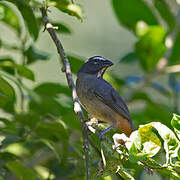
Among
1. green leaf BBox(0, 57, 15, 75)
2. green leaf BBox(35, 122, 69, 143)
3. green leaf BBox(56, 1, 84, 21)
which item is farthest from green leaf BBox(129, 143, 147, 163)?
green leaf BBox(0, 57, 15, 75)

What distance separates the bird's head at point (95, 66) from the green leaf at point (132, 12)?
47cm

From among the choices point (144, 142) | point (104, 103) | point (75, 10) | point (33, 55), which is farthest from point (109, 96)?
point (144, 142)

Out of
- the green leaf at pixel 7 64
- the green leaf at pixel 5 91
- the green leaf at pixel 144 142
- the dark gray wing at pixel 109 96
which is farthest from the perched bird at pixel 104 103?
the green leaf at pixel 144 142

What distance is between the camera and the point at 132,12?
397 centimetres

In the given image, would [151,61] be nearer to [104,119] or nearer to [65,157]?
[104,119]

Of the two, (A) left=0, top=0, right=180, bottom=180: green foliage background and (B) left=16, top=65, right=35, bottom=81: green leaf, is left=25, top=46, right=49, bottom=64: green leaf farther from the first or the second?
(B) left=16, top=65, right=35, bottom=81: green leaf

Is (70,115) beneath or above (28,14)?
beneath

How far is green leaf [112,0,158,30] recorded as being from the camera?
3904mm

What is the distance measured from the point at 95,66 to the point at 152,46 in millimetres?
543

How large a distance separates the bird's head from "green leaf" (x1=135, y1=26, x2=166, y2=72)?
12.8 inches

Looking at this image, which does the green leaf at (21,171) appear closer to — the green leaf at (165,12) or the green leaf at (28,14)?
the green leaf at (28,14)

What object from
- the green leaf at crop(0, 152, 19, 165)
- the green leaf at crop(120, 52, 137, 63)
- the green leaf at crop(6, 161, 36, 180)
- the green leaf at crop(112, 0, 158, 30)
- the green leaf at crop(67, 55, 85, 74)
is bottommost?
the green leaf at crop(6, 161, 36, 180)

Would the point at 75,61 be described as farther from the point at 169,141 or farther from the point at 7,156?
the point at 169,141

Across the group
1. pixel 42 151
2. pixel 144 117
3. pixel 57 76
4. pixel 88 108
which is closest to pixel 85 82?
pixel 88 108
